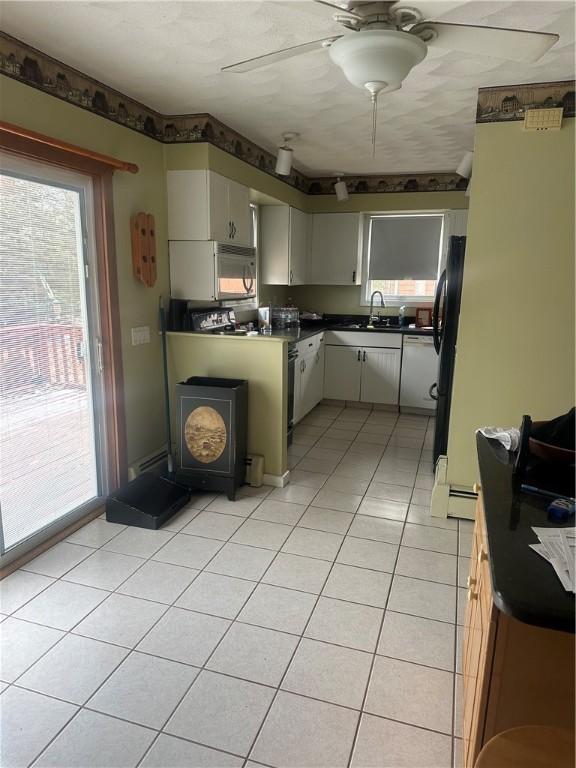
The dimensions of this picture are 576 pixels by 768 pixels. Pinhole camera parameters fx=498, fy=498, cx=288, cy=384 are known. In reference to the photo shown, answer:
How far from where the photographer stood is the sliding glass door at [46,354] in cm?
242

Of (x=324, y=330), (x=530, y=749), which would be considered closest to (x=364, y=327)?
(x=324, y=330)

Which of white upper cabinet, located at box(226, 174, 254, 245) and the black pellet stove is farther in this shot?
white upper cabinet, located at box(226, 174, 254, 245)

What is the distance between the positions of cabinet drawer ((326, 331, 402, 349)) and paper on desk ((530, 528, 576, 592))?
410cm

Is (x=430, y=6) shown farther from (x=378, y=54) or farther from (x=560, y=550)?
(x=560, y=550)

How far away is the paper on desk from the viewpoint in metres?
1.01

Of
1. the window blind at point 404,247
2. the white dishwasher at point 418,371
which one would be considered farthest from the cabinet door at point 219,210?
the window blind at point 404,247

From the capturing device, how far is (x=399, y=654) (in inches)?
78.3

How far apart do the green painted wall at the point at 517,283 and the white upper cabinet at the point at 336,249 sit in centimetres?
282

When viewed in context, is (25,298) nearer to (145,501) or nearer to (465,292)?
(145,501)

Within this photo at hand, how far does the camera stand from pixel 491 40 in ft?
5.14

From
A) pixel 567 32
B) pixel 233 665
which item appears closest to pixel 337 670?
pixel 233 665

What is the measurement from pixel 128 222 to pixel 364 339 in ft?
9.53

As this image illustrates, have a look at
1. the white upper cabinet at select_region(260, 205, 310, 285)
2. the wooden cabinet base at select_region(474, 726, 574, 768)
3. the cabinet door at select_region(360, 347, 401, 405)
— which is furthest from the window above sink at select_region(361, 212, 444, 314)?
the wooden cabinet base at select_region(474, 726, 574, 768)

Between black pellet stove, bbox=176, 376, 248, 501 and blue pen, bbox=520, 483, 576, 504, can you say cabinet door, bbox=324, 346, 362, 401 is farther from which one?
blue pen, bbox=520, 483, 576, 504
